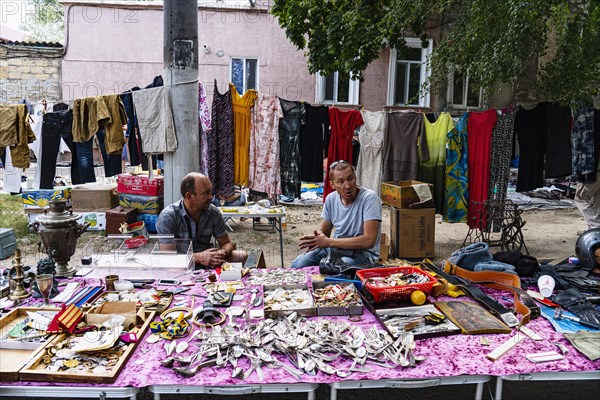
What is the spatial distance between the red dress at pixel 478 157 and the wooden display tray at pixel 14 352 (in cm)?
602

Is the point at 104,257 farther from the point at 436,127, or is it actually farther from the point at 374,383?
the point at 436,127

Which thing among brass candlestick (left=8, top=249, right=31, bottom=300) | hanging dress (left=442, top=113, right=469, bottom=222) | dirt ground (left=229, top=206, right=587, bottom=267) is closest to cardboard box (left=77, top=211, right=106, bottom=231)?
dirt ground (left=229, top=206, right=587, bottom=267)

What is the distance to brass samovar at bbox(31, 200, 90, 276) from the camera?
3.36 m

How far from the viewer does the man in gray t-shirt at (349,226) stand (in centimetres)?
420

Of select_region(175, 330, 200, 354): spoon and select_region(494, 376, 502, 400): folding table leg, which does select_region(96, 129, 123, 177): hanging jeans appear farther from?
select_region(494, 376, 502, 400): folding table leg

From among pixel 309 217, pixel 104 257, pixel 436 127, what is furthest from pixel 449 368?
pixel 309 217

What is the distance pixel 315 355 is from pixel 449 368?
25.2 inches

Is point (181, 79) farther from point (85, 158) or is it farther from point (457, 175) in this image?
point (457, 175)

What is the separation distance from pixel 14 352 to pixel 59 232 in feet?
3.92

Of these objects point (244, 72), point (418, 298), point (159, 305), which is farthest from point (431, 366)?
point (244, 72)

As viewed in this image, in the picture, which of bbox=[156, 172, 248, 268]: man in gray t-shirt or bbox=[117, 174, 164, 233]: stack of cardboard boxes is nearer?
bbox=[156, 172, 248, 268]: man in gray t-shirt

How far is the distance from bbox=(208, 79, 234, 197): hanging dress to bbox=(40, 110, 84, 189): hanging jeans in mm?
1843

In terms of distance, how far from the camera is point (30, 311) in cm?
275

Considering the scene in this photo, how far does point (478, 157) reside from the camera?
699 cm
